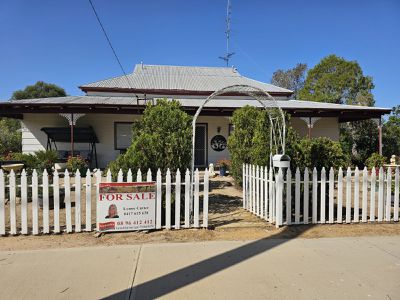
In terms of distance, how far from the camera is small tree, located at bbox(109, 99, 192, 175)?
20.2 ft

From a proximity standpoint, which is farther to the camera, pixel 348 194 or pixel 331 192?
pixel 331 192

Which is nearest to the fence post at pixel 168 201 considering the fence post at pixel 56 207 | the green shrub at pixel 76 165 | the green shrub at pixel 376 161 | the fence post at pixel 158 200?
the fence post at pixel 158 200

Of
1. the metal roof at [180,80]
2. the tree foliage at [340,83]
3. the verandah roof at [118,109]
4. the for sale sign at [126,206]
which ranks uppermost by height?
the tree foliage at [340,83]

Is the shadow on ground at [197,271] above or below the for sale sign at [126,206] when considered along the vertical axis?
below

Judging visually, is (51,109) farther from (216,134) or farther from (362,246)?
(362,246)

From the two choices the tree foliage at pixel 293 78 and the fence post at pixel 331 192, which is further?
the tree foliage at pixel 293 78

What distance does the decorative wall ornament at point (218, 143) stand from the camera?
58.4ft

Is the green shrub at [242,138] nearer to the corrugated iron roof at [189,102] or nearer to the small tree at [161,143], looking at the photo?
the small tree at [161,143]

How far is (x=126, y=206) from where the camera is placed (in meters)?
5.54

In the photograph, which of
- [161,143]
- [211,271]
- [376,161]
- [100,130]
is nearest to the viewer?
[211,271]

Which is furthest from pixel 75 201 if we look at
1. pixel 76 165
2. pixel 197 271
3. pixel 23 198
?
pixel 76 165

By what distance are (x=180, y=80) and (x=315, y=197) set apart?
663 inches

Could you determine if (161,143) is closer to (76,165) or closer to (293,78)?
(76,165)

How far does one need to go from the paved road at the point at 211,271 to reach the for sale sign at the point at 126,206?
737 mm
